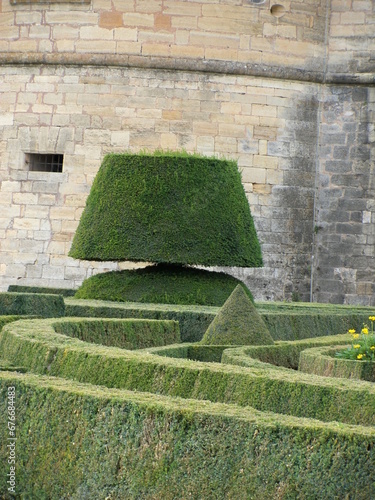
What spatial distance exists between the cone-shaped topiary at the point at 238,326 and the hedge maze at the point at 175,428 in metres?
1.69

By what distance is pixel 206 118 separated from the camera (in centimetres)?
1584

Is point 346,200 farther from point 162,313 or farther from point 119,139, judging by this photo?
point 162,313

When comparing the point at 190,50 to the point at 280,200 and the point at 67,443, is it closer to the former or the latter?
the point at 280,200

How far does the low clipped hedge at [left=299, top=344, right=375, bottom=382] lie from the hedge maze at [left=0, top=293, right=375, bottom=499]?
71 cm

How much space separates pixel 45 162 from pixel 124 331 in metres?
8.44

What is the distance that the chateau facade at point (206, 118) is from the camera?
15.8 m

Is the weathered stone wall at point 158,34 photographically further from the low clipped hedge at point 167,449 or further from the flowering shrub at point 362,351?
the low clipped hedge at point 167,449

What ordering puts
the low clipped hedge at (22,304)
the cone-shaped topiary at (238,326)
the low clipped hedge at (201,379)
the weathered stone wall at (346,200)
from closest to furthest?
the low clipped hedge at (201,379) → the cone-shaped topiary at (238,326) → the low clipped hedge at (22,304) → the weathered stone wall at (346,200)

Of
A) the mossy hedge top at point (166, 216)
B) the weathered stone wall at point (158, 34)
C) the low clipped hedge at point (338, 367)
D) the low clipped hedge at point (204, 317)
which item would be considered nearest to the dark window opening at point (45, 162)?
the weathered stone wall at point (158, 34)

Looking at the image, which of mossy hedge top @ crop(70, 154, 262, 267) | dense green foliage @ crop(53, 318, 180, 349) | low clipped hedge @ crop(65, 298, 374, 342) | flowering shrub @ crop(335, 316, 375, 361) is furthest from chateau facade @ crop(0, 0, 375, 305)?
flowering shrub @ crop(335, 316, 375, 361)

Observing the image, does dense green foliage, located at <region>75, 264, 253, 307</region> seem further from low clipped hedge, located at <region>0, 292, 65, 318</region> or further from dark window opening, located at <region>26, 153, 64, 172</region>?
dark window opening, located at <region>26, 153, 64, 172</region>

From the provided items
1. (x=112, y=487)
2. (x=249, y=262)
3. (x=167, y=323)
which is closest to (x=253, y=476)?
(x=112, y=487)

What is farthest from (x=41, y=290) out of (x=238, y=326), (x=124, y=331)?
(x=238, y=326)

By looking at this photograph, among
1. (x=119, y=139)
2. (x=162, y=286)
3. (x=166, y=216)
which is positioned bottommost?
(x=162, y=286)
